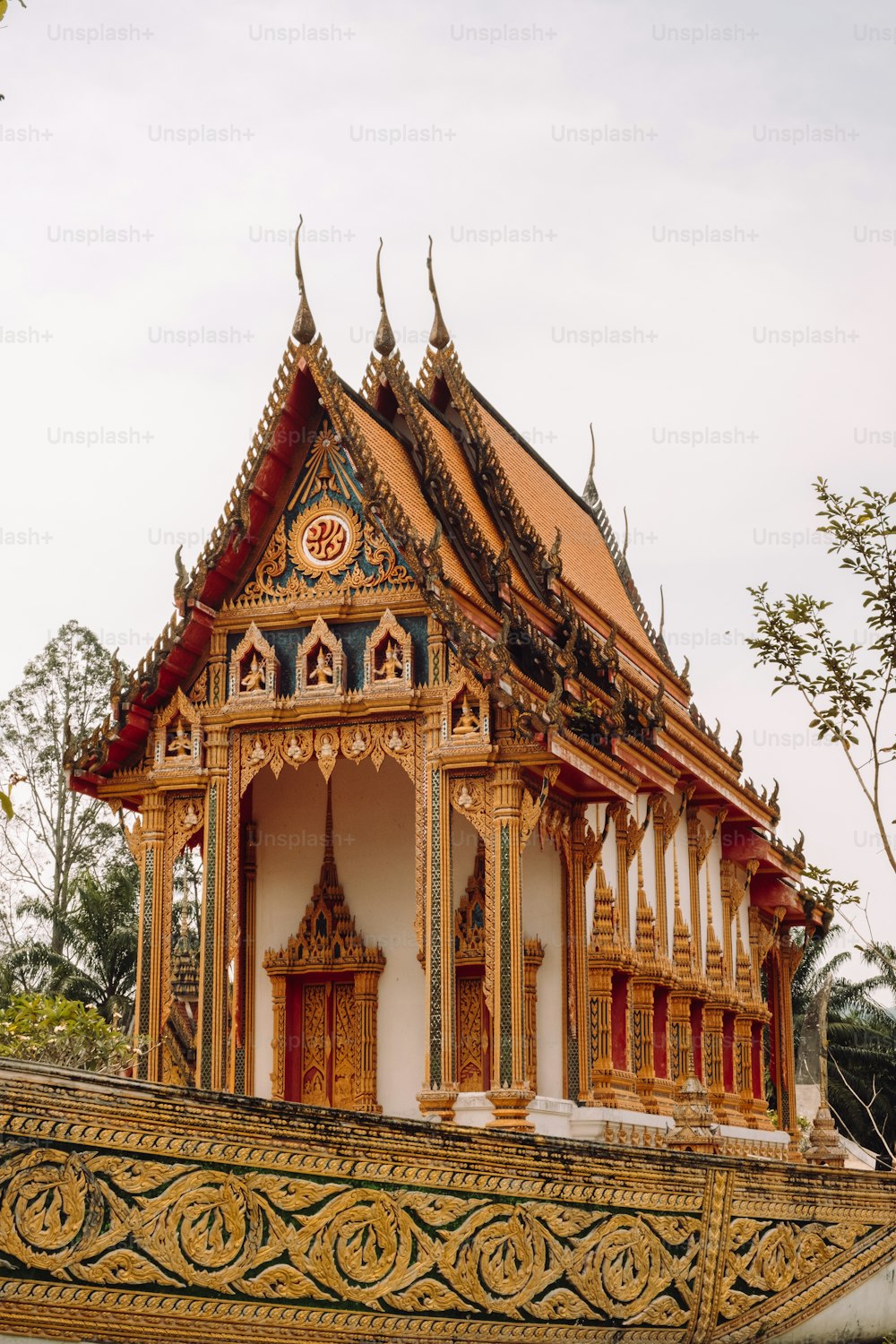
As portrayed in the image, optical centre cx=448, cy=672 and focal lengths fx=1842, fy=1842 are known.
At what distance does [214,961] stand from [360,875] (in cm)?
184

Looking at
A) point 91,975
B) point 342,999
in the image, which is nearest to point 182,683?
point 342,999

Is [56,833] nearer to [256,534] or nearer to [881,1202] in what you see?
[256,534]

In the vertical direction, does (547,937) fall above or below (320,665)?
below

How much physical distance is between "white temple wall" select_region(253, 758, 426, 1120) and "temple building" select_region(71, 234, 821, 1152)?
21 mm

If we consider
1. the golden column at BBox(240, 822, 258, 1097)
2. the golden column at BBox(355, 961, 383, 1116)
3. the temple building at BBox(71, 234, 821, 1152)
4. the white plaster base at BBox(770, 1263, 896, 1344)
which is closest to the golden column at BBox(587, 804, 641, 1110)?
the temple building at BBox(71, 234, 821, 1152)

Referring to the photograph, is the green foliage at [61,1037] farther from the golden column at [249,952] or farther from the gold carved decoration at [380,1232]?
the gold carved decoration at [380,1232]

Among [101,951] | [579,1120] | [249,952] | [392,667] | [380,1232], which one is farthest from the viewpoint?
[101,951]

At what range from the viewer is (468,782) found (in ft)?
44.0

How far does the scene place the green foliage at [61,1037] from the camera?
11500 millimetres

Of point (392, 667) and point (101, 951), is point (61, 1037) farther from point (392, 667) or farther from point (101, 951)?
point (101, 951)

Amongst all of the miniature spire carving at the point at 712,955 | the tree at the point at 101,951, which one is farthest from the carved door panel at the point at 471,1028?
the tree at the point at 101,951

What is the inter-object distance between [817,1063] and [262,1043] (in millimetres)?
24518

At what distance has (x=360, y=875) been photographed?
1533cm

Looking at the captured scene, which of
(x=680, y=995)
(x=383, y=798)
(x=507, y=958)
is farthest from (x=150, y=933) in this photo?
(x=680, y=995)
